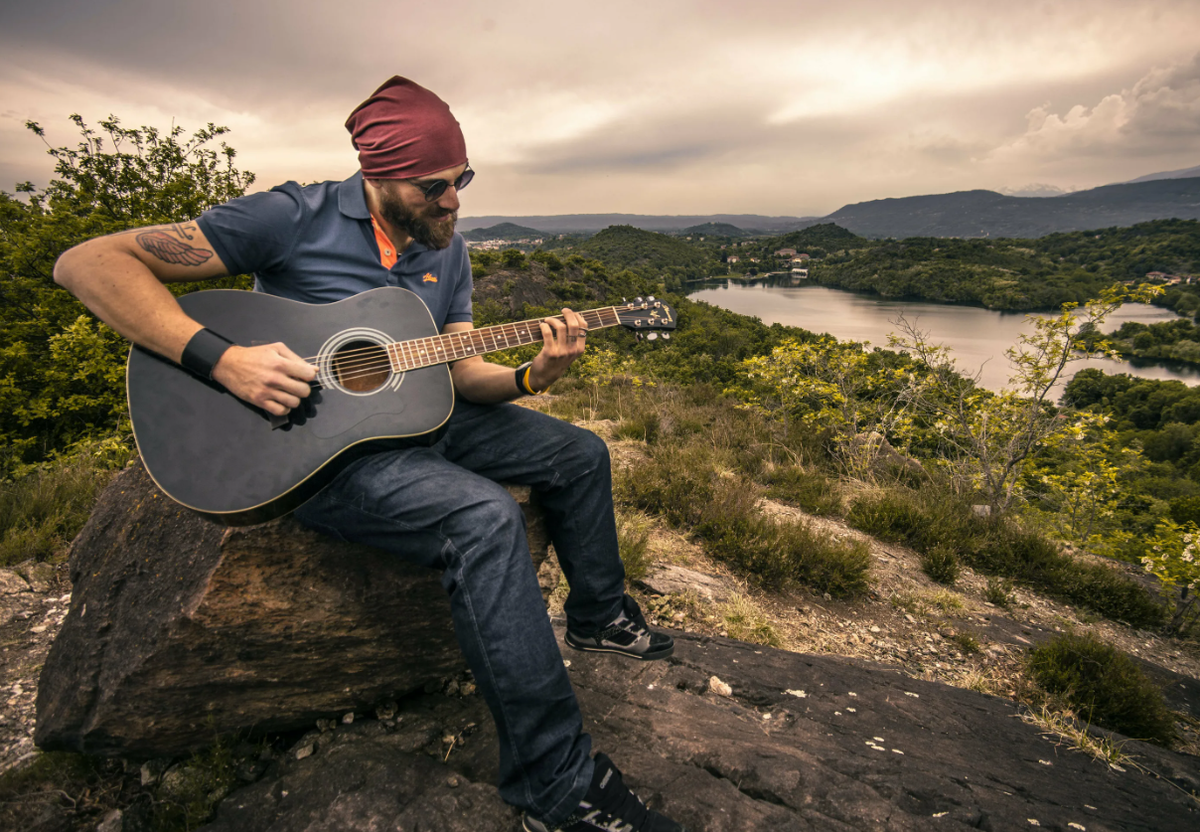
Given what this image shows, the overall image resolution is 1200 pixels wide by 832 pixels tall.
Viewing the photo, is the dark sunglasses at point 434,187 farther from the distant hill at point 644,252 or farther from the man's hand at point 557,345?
the distant hill at point 644,252

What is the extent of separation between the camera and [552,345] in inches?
93.2

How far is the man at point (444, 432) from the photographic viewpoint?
1.62 m

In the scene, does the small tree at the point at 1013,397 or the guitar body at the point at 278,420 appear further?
the small tree at the point at 1013,397

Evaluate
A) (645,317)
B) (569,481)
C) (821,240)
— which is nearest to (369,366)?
(569,481)

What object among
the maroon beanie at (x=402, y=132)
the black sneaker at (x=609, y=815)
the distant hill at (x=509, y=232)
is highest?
the distant hill at (x=509, y=232)

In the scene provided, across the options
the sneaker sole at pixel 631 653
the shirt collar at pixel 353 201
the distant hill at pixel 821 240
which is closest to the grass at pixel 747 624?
the sneaker sole at pixel 631 653

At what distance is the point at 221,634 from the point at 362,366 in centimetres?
114

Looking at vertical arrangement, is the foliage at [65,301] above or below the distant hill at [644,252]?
below

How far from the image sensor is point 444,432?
2.38 meters

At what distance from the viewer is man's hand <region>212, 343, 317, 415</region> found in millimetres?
1785

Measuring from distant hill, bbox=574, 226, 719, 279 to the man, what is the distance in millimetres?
87206

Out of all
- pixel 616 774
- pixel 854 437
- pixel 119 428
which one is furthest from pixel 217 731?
pixel 854 437

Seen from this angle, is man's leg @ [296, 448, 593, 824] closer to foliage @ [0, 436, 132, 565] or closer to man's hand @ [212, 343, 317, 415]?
man's hand @ [212, 343, 317, 415]

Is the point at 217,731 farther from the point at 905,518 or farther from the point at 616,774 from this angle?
the point at 905,518
